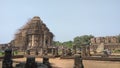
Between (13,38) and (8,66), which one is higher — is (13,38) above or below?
above

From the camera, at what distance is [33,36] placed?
4059 cm

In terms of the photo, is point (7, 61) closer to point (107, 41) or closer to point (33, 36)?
point (33, 36)

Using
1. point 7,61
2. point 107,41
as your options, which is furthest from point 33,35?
point 7,61

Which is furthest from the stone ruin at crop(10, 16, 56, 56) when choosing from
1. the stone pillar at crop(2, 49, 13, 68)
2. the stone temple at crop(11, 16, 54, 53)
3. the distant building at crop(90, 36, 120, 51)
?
the stone pillar at crop(2, 49, 13, 68)

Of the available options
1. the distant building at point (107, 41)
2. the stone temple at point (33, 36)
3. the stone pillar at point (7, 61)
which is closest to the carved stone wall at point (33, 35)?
the stone temple at point (33, 36)

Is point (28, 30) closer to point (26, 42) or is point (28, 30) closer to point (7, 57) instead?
point (26, 42)

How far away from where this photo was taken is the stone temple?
40.6 m

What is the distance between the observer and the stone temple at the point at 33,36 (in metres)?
40.6

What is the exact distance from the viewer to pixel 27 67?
791cm

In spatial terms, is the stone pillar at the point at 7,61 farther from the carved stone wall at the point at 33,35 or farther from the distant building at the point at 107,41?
the distant building at the point at 107,41

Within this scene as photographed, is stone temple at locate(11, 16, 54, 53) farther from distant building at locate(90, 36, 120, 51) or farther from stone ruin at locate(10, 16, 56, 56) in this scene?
distant building at locate(90, 36, 120, 51)

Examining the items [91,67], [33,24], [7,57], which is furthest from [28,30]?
[7,57]

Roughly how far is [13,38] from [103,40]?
78.7 ft

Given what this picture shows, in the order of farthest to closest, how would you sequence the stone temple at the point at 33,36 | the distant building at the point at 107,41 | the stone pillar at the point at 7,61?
1. the distant building at the point at 107,41
2. the stone temple at the point at 33,36
3. the stone pillar at the point at 7,61
